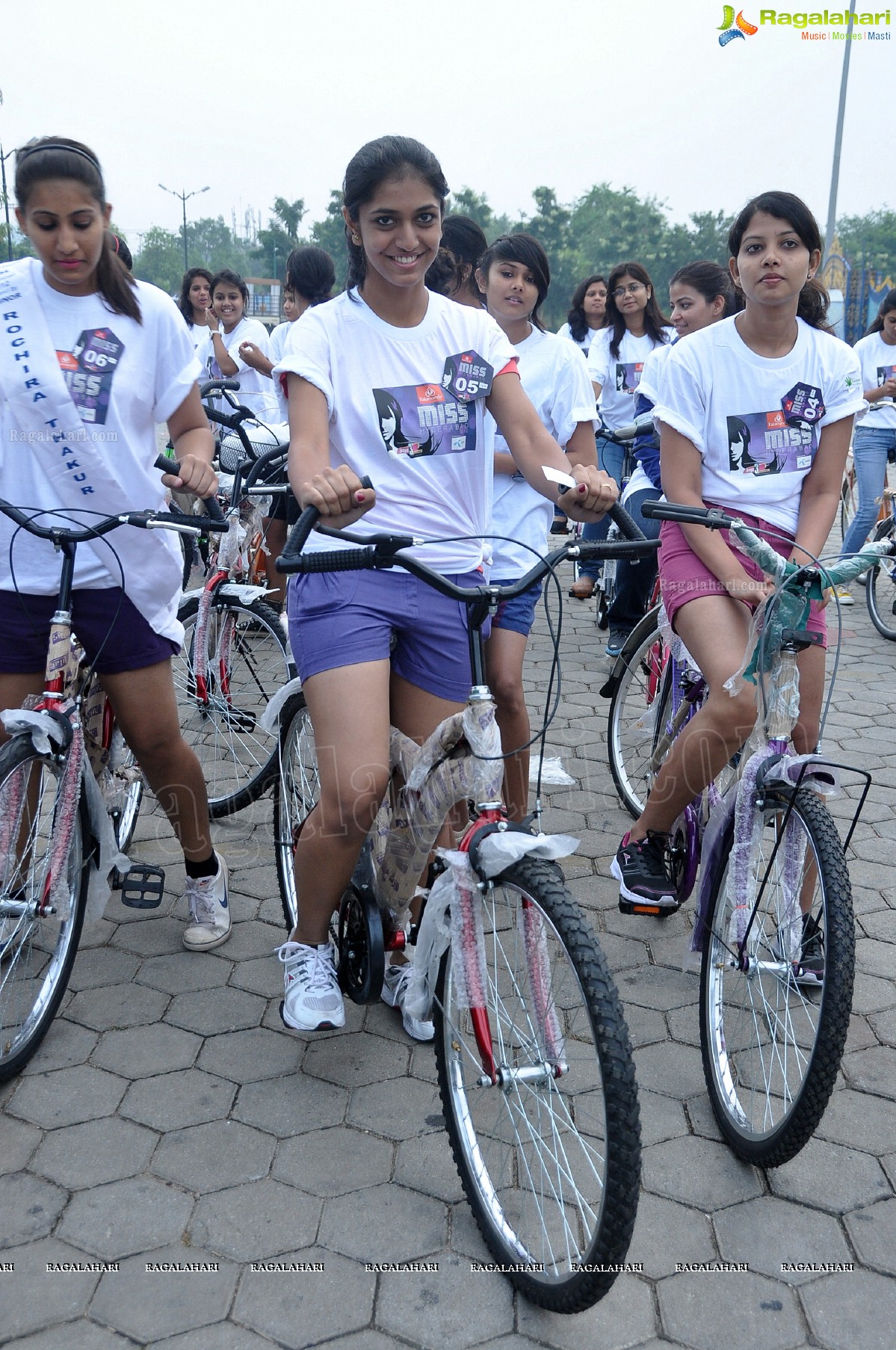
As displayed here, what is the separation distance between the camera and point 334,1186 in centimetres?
243

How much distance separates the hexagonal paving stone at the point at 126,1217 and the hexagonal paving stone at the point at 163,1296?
0.15 ft

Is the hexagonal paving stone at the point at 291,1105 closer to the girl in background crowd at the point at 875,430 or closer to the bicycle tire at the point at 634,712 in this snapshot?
the bicycle tire at the point at 634,712

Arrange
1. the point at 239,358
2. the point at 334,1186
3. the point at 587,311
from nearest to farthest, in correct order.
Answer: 1. the point at 334,1186
2. the point at 239,358
3. the point at 587,311

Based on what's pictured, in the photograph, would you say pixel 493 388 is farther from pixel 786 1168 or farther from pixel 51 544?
pixel 786 1168

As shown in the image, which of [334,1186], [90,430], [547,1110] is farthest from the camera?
[90,430]

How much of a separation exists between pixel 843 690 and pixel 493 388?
13.6 feet

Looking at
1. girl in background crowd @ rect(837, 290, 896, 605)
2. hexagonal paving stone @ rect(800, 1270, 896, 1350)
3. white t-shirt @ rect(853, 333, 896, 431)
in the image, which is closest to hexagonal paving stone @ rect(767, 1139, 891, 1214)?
hexagonal paving stone @ rect(800, 1270, 896, 1350)

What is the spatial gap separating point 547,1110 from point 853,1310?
67 cm

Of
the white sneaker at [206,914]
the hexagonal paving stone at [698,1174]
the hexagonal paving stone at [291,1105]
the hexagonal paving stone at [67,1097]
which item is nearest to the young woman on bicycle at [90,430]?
the white sneaker at [206,914]

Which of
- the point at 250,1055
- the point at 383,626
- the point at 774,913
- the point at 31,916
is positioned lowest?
the point at 250,1055

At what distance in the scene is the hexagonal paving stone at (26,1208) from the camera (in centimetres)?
227

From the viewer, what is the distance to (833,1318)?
2.09 m

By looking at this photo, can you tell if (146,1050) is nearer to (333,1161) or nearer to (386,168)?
(333,1161)

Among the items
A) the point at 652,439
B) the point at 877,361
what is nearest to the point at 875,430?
the point at 877,361
